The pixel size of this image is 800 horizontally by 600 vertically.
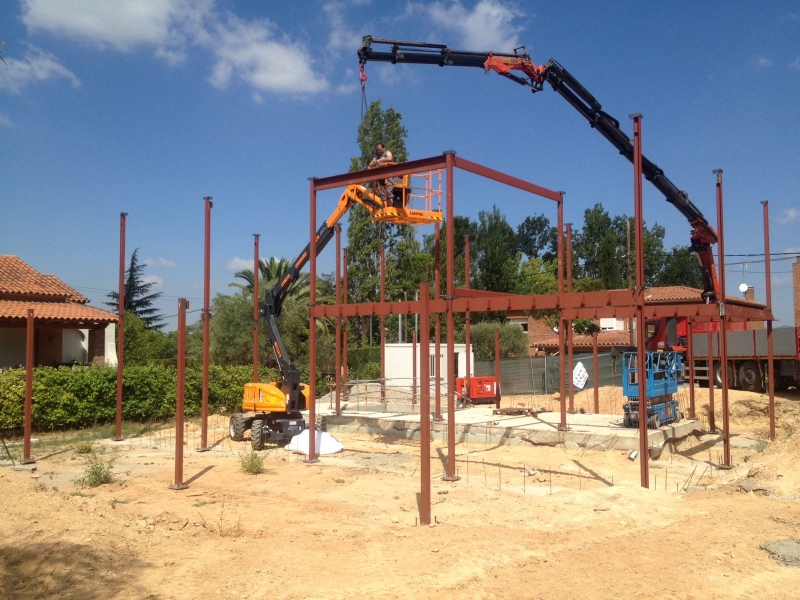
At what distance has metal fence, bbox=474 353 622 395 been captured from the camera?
2802 cm

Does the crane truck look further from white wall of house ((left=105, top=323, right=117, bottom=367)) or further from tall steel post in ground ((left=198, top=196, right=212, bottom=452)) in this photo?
white wall of house ((left=105, top=323, right=117, bottom=367))

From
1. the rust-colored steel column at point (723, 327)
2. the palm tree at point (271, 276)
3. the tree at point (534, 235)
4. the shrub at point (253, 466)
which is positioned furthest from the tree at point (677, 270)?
the shrub at point (253, 466)

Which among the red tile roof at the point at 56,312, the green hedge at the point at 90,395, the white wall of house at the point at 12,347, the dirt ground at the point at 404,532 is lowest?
the dirt ground at the point at 404,532

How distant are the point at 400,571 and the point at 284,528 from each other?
231 centimetres

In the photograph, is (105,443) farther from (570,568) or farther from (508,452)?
(570,568)

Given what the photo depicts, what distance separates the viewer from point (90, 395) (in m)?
19.0

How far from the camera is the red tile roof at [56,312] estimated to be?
23062 mm

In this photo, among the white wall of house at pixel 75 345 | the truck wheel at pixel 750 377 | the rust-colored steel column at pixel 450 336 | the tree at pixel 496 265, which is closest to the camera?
the rust-colored steel column at pixel 450 336

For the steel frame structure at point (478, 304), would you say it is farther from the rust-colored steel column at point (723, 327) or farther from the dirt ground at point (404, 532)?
the dirt ground at point (404, 532)

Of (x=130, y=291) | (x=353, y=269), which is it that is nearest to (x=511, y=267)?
(x=353, y=269)

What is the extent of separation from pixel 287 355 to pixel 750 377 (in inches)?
729

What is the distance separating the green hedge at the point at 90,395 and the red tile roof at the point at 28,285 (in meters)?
→ 8.04

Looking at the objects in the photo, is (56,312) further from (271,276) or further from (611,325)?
(611,325)

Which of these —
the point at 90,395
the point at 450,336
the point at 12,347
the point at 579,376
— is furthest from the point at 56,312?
the point at 579,376
